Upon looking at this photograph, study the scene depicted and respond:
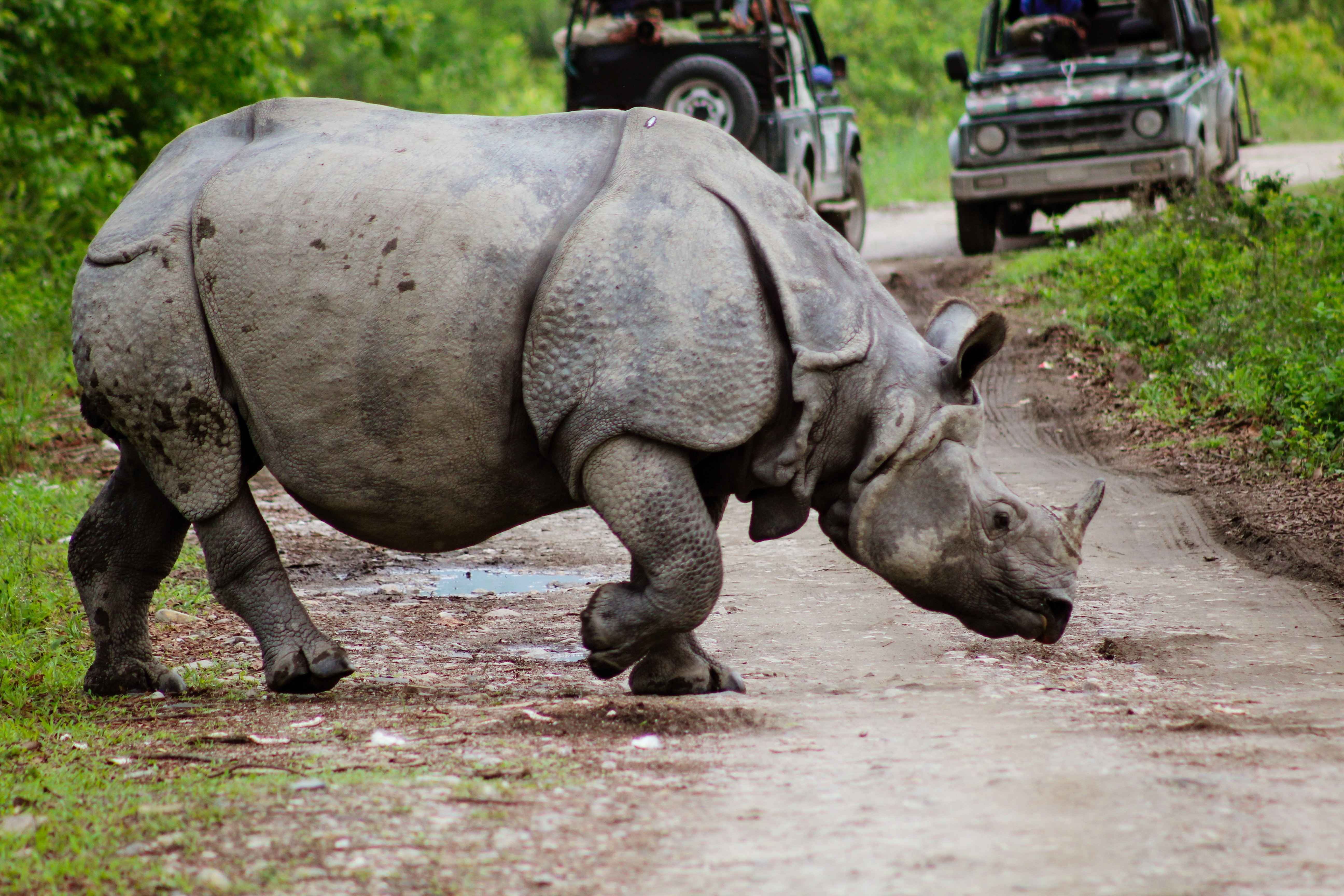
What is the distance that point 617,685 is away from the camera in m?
4.67

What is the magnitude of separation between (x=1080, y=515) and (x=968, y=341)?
24.3 inches

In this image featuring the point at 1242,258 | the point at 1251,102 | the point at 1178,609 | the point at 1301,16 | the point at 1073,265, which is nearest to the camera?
the point at 1178,609

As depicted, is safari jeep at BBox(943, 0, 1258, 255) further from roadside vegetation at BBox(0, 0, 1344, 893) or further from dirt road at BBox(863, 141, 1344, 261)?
roadside vegetation at BBox(0, 0, 1344, 893)

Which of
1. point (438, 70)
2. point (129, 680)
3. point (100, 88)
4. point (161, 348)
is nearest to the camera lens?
point (161, 348)

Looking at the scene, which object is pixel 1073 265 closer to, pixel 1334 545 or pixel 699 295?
pixel 1334 545

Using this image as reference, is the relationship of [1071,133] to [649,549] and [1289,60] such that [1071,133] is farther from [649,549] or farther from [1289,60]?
[1289,60]

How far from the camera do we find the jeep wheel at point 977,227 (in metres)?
14.1

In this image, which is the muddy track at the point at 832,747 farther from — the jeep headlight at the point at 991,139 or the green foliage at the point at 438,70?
the green foliage at the point at 438,70

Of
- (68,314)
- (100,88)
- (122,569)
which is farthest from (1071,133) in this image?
(122,569)

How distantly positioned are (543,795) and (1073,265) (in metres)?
9.20

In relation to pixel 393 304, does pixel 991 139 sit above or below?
below

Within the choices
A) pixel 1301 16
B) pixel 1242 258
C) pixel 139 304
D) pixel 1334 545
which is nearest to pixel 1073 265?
pixel 1242 258

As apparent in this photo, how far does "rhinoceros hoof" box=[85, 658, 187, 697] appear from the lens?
4703 mm

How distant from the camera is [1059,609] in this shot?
4246mm
